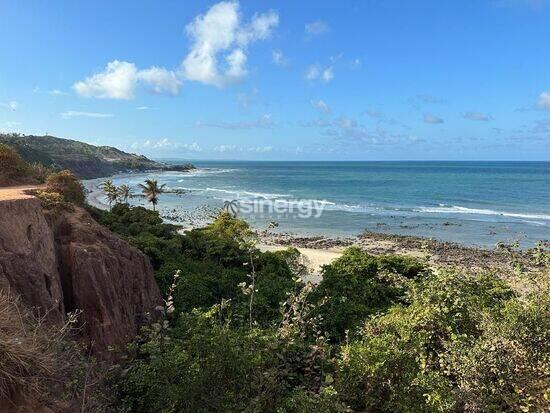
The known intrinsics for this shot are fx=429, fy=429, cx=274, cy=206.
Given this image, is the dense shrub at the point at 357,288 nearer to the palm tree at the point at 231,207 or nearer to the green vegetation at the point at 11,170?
the green vegetation at the point at 11,170

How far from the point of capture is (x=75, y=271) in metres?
11.2

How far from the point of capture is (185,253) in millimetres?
24016

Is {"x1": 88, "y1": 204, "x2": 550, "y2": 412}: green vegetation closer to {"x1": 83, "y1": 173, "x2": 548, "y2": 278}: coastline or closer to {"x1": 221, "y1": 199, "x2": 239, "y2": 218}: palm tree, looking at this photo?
{"x1": 83, "y1": 173, "x2": 548, "y2": 278}: coastline

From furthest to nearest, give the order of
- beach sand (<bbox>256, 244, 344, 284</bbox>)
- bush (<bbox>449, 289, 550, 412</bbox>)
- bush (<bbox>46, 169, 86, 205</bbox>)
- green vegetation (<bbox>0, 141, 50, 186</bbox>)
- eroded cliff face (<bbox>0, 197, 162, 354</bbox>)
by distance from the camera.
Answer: beach sand (<bbox>256, 244, 344, 284</bbox>) → bush (<bbox>46, 169, 86, 205</bbox>) → green vegetation (<bbox>0, 141, 50, 186</bbox>) → eroded cliff face (<bbox>0, 197, 162, 354</bbox>) → bush (<bbox>449, 289, 550, 412</bbox>)

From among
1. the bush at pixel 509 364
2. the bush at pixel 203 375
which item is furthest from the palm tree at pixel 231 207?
the bush at pixel 509 364

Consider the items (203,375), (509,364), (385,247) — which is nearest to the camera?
(203,375)

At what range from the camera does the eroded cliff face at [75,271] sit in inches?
364

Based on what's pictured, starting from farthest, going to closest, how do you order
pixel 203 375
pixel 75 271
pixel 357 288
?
pixel 357 288
pixel 75 271
pixel 203 375

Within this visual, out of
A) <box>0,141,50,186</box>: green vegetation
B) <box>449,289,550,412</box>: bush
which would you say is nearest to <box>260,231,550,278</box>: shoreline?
<box>0,141,50,186</box>: green vegetation

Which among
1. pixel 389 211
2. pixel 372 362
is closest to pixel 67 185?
pixel 372 362

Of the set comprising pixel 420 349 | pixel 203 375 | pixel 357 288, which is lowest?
pixel 357 288

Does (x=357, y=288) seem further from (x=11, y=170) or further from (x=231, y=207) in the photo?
(x=231, y=207)

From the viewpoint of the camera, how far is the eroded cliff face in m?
9.24

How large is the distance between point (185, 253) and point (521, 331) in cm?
1893
